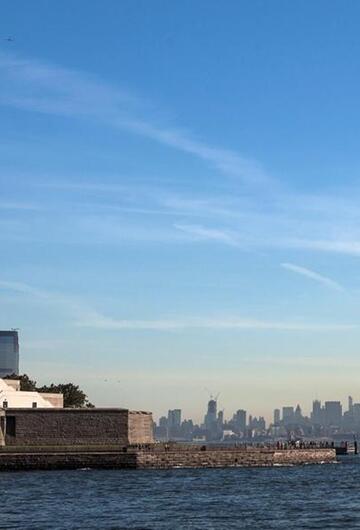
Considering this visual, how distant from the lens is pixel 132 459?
10756 cm

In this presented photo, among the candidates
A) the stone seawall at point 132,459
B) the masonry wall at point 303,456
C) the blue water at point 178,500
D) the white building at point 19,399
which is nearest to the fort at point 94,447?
the stone seawall at point 132,459

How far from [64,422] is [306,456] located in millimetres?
26882

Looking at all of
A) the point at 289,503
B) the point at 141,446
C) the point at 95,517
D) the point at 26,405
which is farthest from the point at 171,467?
the point at 95,517

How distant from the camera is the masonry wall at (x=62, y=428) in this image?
115125mm

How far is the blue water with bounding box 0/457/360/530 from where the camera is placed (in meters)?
61.1

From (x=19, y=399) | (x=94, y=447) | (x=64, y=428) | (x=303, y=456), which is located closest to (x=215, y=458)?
(x=94, y=447)

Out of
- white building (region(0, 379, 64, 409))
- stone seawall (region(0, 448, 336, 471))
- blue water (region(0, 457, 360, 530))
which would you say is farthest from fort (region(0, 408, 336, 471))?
white building (region(0, 379, 64, 409))

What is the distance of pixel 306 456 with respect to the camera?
12594 cm

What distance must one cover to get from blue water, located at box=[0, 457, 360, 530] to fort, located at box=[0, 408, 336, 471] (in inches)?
160

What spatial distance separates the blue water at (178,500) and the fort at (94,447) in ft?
13.4

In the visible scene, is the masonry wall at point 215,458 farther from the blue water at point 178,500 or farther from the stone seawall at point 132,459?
the blue water at point 178,500

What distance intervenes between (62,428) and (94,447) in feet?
14.5

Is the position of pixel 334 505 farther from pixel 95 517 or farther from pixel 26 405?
pixel 26 405

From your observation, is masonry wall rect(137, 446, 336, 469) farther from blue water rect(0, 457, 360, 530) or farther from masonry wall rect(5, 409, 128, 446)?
masonry wall rect(5, 409, 128, 446)
